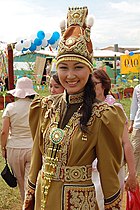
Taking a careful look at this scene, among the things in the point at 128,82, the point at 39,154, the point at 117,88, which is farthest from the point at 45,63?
the point at 39,154

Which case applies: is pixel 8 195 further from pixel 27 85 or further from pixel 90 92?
pixel 90 92

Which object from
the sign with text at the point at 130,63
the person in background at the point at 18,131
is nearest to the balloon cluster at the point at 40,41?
the person in background at the point at 18,131

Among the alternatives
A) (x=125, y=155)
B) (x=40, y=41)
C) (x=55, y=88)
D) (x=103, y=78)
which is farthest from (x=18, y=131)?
(x=40, y=41)

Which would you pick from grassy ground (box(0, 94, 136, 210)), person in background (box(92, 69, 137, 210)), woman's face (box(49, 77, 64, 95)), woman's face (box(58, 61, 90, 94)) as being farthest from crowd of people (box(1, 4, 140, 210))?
grassy ground (box(0, 94, 136, 210))

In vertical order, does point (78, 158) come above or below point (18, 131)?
above

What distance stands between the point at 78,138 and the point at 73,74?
0.33 metres

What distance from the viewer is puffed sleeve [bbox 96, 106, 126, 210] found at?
2045 mm

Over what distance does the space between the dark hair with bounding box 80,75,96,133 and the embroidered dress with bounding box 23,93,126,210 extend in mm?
26

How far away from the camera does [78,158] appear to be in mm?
2055

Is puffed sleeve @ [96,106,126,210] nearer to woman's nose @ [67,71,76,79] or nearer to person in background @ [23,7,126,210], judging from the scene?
person in background @ [23,7,126,210]

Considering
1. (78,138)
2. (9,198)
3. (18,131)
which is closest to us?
(78,138)

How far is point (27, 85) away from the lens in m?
3.86

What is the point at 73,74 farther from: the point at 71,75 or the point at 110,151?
the point at 110,151

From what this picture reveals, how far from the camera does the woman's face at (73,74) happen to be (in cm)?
206
